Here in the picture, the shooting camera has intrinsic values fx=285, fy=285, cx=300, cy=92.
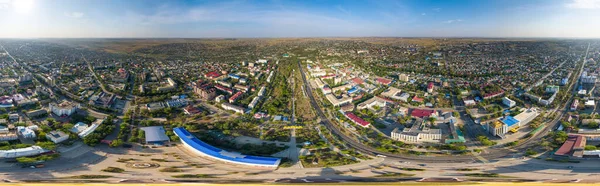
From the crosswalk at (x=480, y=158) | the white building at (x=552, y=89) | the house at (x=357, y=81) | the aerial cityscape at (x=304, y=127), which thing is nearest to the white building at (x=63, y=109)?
the aerial cityscape at (x=304, y=127)

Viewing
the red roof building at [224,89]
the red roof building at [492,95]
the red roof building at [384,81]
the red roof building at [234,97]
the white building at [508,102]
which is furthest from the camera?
the red roof building at [384,81]

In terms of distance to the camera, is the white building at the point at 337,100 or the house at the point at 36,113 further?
the white building at the point at 337,100

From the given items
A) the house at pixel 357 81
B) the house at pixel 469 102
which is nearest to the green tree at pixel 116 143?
the house at pixel 357 81

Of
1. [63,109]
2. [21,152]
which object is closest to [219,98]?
[63,109]

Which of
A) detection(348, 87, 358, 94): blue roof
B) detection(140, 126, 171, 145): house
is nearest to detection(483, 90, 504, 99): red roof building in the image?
detection(348, 87, 358, 94): blue roof

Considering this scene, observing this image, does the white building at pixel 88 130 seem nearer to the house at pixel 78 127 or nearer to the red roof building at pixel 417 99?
the house at pixel 78 127

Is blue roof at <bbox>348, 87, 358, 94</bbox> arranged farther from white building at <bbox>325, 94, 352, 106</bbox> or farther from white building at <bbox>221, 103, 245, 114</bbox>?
white building at <bbox>221, 103, 245, 114</bbox>

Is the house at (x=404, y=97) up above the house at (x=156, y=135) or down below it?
above

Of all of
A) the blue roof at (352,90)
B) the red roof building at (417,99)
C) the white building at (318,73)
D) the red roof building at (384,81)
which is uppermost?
the white building at (318,73)

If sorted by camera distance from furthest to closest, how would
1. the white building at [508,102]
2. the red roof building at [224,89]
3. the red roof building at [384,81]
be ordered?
1. the red roof building at [384,81]
2. the red roof building at [224,89]
3. the white building at [508,102]
